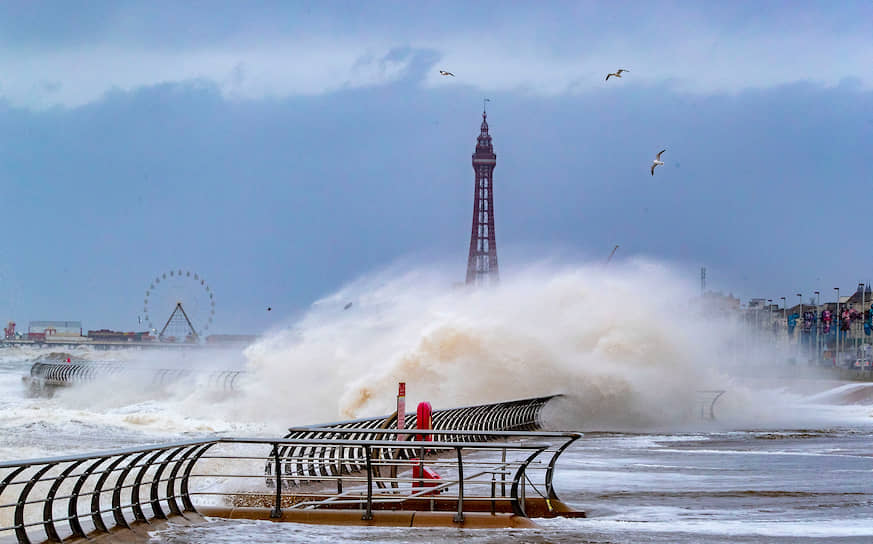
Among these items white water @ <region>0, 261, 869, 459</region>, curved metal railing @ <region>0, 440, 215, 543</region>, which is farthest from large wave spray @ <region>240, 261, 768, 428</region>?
curved metal railing @ <region>0, 440, 215, 543</region>

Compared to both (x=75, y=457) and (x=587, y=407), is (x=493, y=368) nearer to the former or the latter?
(x=587, y=407)

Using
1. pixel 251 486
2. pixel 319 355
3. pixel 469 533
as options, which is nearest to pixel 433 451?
pixel 251 486

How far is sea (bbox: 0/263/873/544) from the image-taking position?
18.1m

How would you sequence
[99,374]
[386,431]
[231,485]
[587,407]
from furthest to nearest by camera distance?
[99,374] < [587,407] < [231,485] < [386,431]

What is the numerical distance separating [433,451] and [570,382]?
24.9 meters

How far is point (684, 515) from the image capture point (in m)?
15.6

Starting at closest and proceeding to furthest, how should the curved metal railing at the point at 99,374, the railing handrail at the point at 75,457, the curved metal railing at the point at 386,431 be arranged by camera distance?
the railing handrail at the point at 75,457, the curved metal railing at the point at 386,431, the curved metal railing at the point at 99,374

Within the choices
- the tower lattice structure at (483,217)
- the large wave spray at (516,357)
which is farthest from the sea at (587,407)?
the tower lattice structure at (483,217)

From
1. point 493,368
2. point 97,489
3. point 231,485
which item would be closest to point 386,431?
point 97,489

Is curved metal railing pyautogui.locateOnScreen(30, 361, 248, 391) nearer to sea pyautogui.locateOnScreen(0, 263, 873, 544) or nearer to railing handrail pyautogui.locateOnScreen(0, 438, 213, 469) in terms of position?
sea pyautogui.locateOnScreen(0, 263, 873, 544)

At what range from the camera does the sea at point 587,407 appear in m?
18.1

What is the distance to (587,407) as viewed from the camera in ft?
159

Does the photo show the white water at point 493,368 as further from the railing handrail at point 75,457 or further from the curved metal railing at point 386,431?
the railing handrail at point 75,457

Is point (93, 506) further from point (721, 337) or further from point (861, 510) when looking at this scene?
point (721, 337)
